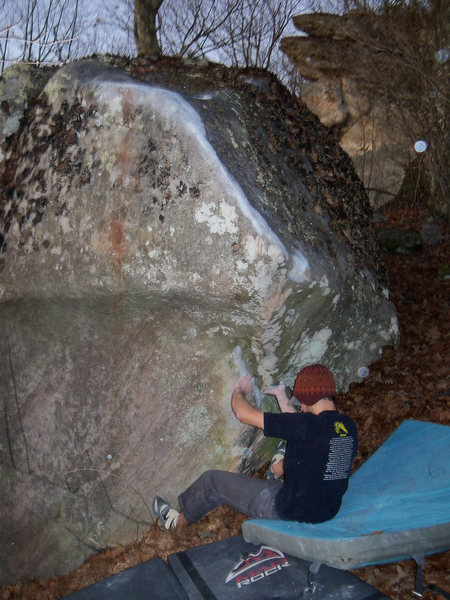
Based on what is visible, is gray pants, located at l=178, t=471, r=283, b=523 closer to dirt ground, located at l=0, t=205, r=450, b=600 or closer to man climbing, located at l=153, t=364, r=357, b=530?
man climbing, located at l=153, t=364, r=357, b=530

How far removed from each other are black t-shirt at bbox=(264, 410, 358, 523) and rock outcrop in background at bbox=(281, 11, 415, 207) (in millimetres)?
10641

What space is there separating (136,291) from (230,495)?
5.44ft

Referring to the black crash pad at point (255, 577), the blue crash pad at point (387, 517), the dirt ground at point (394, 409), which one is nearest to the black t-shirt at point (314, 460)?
the blue crash pad at point (387, 517)

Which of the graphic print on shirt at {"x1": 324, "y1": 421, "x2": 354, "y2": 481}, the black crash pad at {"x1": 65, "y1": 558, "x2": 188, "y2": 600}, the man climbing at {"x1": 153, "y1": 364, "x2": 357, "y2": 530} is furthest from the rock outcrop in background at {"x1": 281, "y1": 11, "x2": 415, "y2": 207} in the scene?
the black crash pad at {"x1": 65, "y1": 558, "x2": 188, "y2": 600}

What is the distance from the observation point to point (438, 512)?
3.02m

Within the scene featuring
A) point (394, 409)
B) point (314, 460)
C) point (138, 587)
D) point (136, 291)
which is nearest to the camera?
point (138, 587)

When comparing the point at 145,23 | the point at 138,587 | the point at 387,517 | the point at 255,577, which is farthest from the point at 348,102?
the point at 138,587

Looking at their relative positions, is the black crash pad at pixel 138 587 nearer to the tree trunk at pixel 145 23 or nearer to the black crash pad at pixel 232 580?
the black crash pad at pixel 232 580

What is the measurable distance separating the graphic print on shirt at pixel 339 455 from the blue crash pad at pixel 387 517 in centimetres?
28

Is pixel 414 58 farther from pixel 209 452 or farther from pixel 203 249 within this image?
pixel 209 452

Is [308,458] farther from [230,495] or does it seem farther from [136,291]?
[136,291]

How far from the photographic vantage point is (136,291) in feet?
12.7

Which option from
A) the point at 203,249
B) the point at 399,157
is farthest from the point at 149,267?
the point at 399,157

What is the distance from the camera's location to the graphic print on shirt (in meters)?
3.21
